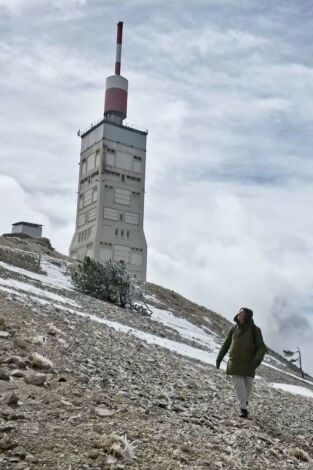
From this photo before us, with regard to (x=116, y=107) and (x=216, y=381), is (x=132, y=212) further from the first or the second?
(x=216, y=381)

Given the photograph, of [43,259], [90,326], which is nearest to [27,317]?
[90,326]

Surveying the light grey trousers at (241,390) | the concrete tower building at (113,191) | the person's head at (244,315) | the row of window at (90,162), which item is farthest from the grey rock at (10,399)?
the row of window at (90,162)

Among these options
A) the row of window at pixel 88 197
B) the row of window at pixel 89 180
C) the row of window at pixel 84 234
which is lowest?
the row of window at pixel 84 234

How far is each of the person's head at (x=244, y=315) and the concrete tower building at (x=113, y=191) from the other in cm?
9166

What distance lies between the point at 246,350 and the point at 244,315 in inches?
26.7

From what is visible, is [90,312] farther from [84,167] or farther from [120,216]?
[84,167]

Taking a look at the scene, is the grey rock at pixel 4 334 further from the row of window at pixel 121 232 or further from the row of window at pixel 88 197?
the row of window at pixel 88 197

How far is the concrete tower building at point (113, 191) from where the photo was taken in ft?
343

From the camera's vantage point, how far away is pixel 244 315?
10.9 meters

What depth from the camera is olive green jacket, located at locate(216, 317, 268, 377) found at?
10.8 metres

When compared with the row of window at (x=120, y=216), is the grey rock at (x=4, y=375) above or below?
below

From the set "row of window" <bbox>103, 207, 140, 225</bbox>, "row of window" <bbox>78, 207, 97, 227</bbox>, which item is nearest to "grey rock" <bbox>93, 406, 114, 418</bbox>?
"row of window" <bbox>103, 207, 140, 225</bbox>

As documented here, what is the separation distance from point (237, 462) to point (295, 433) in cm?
402

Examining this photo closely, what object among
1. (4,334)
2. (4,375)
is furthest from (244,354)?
(4,334)
